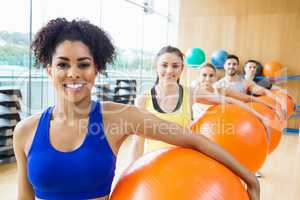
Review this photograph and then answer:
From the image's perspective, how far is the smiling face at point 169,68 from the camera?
1825 millimetres

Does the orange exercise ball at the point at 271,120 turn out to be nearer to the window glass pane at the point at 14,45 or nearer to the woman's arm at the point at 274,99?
the woman's arm at the point at 274,99

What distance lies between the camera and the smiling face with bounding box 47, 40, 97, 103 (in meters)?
0.87

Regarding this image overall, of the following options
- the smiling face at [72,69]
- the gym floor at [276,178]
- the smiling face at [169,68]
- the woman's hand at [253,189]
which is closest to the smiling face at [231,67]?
the gym floor at [276,178]

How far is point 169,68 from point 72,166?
112 centimetres


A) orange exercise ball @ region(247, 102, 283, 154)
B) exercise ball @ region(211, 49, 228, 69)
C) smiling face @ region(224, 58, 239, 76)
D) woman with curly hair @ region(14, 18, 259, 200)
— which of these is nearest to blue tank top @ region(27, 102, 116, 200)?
woman with curly hair @ region(14, 18, 259, 200)

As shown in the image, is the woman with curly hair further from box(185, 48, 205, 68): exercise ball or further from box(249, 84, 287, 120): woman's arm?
box(185, 48, 205, 68): exercise ball

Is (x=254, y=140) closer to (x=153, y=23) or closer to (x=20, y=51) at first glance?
(x=20, y=51)

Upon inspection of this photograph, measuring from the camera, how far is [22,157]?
91 centimetres

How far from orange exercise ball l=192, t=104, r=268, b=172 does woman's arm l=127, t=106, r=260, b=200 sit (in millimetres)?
567

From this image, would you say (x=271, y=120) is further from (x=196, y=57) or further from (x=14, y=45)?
(x=196, y=57)

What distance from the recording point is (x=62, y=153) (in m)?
0.84

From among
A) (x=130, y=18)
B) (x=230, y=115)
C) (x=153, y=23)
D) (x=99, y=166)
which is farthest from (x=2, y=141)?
(x=153, y=23)

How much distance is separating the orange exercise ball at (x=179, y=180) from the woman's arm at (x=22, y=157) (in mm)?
287

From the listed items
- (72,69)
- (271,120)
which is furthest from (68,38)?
(271,120)
